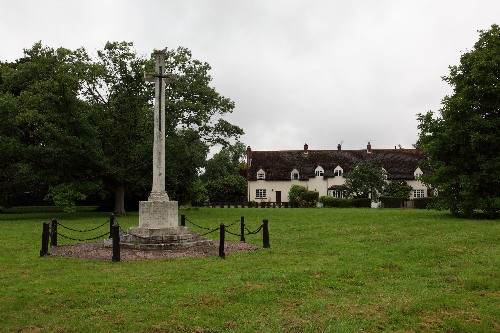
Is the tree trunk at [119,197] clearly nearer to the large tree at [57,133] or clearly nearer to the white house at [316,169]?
the large tree at [57,133]

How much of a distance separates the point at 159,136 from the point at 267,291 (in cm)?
948

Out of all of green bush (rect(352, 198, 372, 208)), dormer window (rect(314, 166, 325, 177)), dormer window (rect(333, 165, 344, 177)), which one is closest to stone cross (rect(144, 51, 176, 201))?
green bush (rect(352, 198, 372, 208))

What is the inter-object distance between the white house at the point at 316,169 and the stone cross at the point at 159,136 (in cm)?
4572

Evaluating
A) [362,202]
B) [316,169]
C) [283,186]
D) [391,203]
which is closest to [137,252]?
→ [362,202]

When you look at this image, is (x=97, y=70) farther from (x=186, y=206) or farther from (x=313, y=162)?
(x=313, y=162)

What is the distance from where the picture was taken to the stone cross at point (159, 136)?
1648 centimetres

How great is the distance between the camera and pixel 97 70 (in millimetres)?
31344

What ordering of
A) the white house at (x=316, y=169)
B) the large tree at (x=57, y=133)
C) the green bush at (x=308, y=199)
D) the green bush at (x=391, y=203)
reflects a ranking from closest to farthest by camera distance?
the large tree at (x=57, y=133), the green bush at (x=391, y=203), the green bush at (x=308, y=199), the white house at (x=316, y=169)

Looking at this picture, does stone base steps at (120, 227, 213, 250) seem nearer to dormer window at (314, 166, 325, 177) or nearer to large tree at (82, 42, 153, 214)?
large tree at (82, 42, 153, 214)

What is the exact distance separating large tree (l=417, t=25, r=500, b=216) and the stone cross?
59.2 feet

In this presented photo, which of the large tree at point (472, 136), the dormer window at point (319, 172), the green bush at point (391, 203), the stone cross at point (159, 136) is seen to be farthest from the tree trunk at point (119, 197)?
the dormer window at point (319, 172)

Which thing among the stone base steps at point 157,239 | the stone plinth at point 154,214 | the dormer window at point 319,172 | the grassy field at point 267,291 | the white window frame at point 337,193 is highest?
the dormer window at point 319,172

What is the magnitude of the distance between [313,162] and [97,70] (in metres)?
39.2

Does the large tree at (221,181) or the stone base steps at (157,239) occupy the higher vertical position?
the large tree at (221,181)
